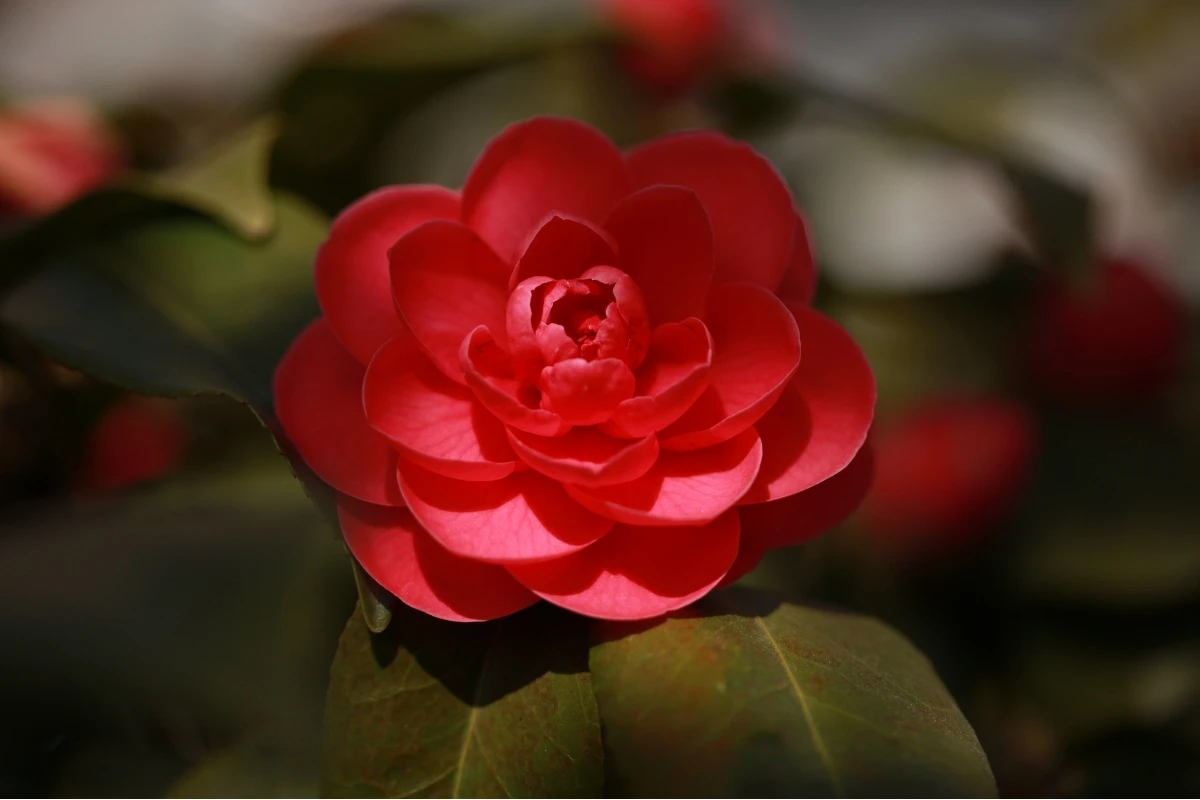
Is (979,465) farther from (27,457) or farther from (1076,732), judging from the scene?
(27,457)

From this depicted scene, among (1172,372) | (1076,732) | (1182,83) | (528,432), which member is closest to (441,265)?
(528,432)

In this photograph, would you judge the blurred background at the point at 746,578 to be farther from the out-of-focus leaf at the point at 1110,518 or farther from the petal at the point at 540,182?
the petal at the point at 540,182

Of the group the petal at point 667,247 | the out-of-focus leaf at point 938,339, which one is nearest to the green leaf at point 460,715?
the petal at point 667,247

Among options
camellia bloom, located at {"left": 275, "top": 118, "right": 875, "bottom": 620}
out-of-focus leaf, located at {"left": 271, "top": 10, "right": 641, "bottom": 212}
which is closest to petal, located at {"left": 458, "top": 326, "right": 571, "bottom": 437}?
camellia bloom, located at {"left": 275, "top": 118, "right": 875, "bottom": 620}

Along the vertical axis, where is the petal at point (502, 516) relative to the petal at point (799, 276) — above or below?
below

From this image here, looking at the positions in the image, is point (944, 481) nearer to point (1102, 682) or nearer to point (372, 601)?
point (1102, 682)
